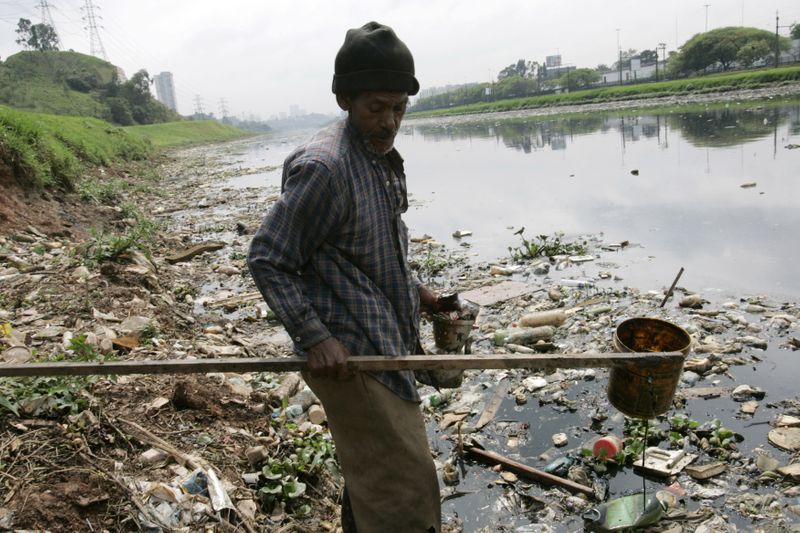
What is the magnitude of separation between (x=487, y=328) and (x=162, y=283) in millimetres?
Answer: 3873

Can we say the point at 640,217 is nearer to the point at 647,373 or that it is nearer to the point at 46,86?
the point at 647,373

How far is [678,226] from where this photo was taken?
8.16 metres

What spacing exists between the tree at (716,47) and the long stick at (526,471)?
80.1 metres

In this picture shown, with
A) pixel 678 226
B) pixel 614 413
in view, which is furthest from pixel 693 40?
pixel 614 413

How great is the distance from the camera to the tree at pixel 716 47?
6938 cm

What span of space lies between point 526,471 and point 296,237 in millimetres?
2091

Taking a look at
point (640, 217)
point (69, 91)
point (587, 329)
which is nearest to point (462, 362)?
point (587, 329)

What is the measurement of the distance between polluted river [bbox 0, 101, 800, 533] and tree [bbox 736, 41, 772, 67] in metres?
64.9

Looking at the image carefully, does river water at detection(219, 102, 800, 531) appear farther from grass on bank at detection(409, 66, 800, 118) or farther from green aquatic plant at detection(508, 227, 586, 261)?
grass on bank at detection(409, 66, 800, 118)

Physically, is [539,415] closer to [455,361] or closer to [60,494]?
[455,361]

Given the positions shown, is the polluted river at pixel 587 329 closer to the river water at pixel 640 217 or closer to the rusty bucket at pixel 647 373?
the river water at pixel 640 217

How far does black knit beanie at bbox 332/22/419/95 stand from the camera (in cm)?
184

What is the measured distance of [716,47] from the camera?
69.8m

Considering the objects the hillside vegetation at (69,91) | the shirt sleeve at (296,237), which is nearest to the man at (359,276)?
the shirt sleeve at (296,237)
